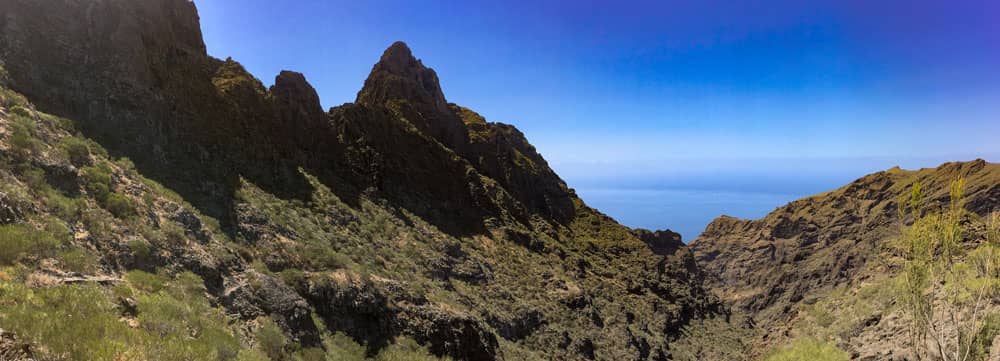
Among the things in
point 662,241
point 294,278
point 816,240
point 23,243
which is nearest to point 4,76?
point 23,243

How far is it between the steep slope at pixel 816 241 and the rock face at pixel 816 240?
0.11 meters

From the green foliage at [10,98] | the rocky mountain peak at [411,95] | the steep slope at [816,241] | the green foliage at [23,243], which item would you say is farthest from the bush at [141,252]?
the steep slope at [816,241]

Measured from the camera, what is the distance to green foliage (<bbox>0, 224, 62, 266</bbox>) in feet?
30.6

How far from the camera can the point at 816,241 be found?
96750 mm

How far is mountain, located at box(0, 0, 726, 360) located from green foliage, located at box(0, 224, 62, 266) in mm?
46

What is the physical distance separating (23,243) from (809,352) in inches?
1197

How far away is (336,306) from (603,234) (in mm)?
57601

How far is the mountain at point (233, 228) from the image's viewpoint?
10547 millimetres

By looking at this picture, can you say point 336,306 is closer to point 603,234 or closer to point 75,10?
point 75,10

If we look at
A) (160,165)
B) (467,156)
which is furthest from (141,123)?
(467,156)

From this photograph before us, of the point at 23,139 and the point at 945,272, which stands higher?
the point at 23,139

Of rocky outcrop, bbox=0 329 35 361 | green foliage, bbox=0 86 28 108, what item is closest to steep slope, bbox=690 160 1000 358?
rocky outcrop, bbox=0 329 35 361

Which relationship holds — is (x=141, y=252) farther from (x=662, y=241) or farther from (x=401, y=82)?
(x=662, y=241)

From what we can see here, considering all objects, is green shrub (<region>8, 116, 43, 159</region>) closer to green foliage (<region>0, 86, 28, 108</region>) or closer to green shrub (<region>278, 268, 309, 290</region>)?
green foliage (<region>0, 86, 28, 108</region>)
